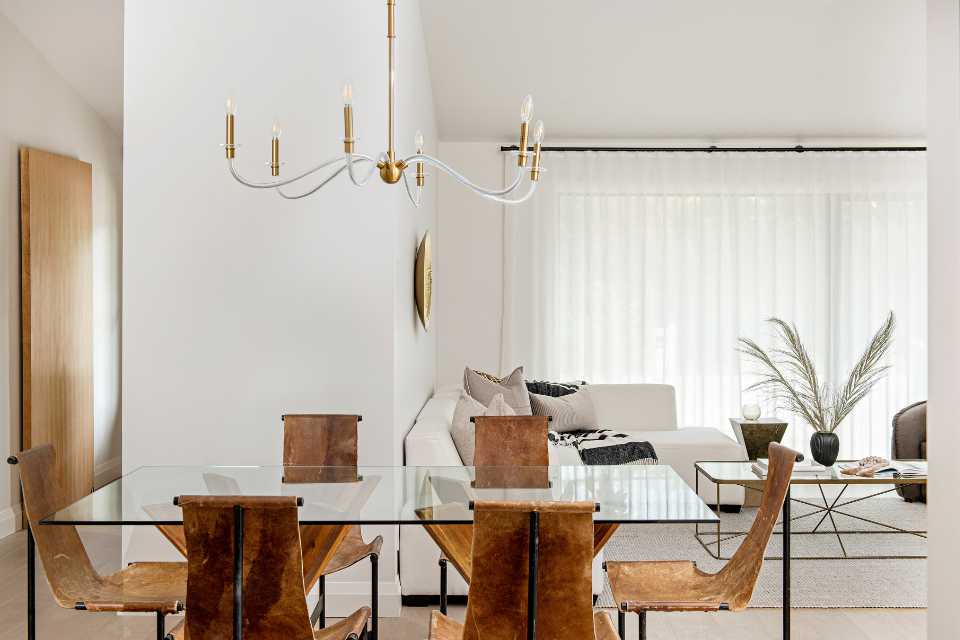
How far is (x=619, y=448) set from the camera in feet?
15.9

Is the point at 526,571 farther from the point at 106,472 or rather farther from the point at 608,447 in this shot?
the point at 106,472

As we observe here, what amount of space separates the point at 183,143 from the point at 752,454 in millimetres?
4083

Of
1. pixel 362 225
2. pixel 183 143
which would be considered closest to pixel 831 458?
pixel 362 225

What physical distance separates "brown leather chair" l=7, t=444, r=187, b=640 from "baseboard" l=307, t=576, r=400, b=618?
3.26ft

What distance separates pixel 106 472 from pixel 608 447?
12.2 feet

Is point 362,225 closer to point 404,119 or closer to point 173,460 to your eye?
point 404,119

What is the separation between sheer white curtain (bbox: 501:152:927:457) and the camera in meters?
6.36

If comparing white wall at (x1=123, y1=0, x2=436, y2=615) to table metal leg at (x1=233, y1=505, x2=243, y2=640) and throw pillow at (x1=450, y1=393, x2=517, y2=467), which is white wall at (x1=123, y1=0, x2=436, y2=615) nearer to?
throw pillow at (x1=450, y1=393, x2=517, y2=467)

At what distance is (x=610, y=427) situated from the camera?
19.0 feet

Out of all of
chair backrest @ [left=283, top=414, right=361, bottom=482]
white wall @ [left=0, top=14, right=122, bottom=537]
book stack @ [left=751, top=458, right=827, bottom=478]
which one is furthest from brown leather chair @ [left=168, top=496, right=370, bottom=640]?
white wall @ [left=0, top=14, right=122, bottom=537]

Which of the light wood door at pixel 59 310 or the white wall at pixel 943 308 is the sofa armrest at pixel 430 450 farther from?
the light wood door at pixel 59 310

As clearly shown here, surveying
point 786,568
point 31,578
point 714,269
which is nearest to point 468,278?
point 714,269

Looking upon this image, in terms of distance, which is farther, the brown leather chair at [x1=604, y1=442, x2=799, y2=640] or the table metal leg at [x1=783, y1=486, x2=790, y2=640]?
the table metal leg at [x1=783, y1=486, x2=790, y2=640]

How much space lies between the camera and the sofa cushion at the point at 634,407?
580 cm
